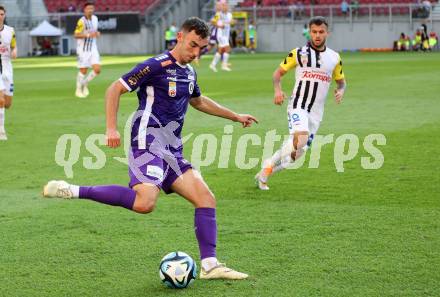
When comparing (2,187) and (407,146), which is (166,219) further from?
(407,146)

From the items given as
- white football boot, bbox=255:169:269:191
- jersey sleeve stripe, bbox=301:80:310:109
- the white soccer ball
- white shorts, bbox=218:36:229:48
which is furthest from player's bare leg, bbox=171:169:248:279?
white shorts, bbox=218:36:229:48

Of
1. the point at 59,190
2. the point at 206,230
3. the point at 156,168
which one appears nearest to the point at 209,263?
the point at 206,230

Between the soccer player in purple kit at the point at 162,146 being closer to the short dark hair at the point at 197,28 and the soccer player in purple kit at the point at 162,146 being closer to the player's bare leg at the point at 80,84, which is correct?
the short dark hair at the point at 197,28

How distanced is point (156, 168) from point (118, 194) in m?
0.34

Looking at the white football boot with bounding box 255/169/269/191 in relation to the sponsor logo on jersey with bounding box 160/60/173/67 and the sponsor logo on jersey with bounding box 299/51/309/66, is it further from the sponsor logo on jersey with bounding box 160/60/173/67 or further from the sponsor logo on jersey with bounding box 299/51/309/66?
the sponsor logo on jersey with bounding box 160/60/173/67

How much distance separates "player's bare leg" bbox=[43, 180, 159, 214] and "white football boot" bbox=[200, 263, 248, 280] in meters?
0.62

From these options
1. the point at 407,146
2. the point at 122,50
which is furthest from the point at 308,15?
the point at 407,146

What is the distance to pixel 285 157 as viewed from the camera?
10516 millimetres

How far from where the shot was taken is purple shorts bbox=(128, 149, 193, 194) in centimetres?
655

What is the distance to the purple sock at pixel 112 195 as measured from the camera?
6461 millimetres

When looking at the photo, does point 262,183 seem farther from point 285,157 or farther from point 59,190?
point 59,190

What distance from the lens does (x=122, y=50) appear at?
176 ft

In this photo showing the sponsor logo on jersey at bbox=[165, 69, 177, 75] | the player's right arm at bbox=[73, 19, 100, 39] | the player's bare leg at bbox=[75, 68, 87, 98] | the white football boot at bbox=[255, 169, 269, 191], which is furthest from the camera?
the player's right arm at bbox=[73, 19, 100, 39]

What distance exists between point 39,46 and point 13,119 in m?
37.5
